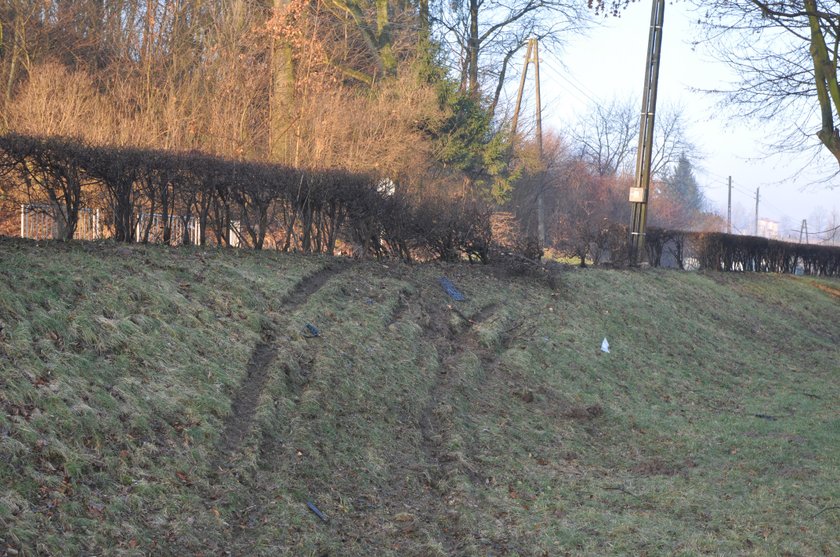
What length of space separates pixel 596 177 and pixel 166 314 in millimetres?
52037

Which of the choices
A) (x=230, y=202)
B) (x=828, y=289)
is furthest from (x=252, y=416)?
(x=828, y=289)

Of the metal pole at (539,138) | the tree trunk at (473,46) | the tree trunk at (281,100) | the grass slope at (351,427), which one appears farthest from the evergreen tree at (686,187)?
the grass slope at (351,427)

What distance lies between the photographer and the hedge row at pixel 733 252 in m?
23.9

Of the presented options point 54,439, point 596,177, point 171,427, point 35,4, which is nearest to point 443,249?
point 171,427

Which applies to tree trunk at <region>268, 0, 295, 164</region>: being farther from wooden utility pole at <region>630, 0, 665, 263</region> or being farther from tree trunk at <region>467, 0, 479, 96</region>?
tree trunk at <region>467, 0, 479, 96</region>

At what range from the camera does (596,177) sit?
5709cm

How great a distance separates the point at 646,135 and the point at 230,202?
1195 centimetres

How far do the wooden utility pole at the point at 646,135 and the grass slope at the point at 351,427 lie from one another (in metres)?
7.98

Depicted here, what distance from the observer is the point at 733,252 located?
26891 mm

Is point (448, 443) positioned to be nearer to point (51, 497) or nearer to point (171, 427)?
point (171, 427)

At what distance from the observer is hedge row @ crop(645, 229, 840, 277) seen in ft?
78.5

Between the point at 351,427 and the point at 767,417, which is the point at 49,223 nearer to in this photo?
the point at 351,427

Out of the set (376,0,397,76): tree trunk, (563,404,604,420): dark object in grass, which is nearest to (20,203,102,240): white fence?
(563,404,604,420): dark object in grass

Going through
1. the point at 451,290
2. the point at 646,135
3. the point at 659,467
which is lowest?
the point at 659,467
